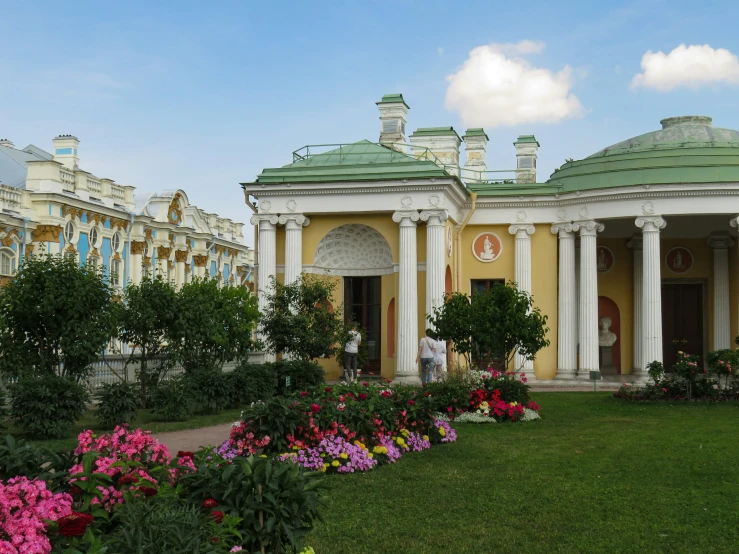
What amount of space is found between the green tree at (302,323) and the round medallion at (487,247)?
7.58 metres

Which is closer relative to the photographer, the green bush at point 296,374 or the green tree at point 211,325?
the green tree at point 211,325

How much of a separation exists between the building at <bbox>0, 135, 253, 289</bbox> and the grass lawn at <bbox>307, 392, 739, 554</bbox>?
54.4 feet

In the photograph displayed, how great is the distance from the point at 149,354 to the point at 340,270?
8.75 meters

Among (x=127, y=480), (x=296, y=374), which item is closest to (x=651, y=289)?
(x=296, y=374)

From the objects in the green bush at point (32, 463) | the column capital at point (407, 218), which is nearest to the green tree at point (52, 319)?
the green bush at point (32, 463)

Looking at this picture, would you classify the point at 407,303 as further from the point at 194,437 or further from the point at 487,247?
the point at 194,437

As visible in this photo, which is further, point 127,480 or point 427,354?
point 427,354

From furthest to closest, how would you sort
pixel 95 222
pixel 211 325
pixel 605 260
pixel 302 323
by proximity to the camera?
pixel 95 222 → pixel 605 260 → pixel 302 323 → pixel 211 325

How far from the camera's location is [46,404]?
13.1m

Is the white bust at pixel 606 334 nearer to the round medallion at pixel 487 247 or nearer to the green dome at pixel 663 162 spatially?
the round medallion at pixel 487 247

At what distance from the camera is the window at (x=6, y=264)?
1334 inches

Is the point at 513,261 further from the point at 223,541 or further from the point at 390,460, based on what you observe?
the point at 223,541

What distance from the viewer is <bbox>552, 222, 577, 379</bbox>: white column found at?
25.8 metres

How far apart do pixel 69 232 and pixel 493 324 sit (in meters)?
25.9
